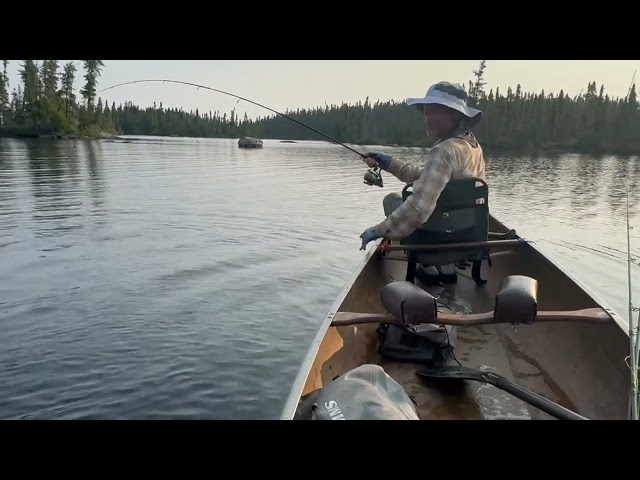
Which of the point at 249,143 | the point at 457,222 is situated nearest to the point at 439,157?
the point at 457,222

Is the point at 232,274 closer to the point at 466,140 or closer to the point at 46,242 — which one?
the point at 46,242

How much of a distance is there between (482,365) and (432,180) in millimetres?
1860

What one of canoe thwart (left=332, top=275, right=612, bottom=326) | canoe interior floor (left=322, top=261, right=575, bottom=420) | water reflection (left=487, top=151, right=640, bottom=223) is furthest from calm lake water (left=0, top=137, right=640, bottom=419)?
canoe thwart (left=332, top=275, right=612, bottom=326)

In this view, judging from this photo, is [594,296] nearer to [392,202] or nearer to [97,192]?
[392,202]

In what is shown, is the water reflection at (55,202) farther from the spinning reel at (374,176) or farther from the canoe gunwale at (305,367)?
the canoe gunwale at (305,367)

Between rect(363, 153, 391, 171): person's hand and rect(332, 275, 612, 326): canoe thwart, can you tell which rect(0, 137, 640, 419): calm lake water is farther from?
rect(363, 153, 391, 171): person's hand

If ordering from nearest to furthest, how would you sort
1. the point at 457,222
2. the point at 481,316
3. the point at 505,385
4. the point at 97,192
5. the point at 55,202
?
the point at 505,385 → the point at 481,316 → the point at 457,222 → the point at 55,202 → the point at 97,192

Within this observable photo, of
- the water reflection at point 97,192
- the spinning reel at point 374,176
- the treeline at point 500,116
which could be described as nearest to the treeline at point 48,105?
the treeline at point 500,116

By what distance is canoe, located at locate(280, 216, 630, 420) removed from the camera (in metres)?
3.25

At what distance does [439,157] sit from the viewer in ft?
17.5

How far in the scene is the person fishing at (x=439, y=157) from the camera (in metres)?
5.34

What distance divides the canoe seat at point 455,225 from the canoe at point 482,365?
1.90ft
